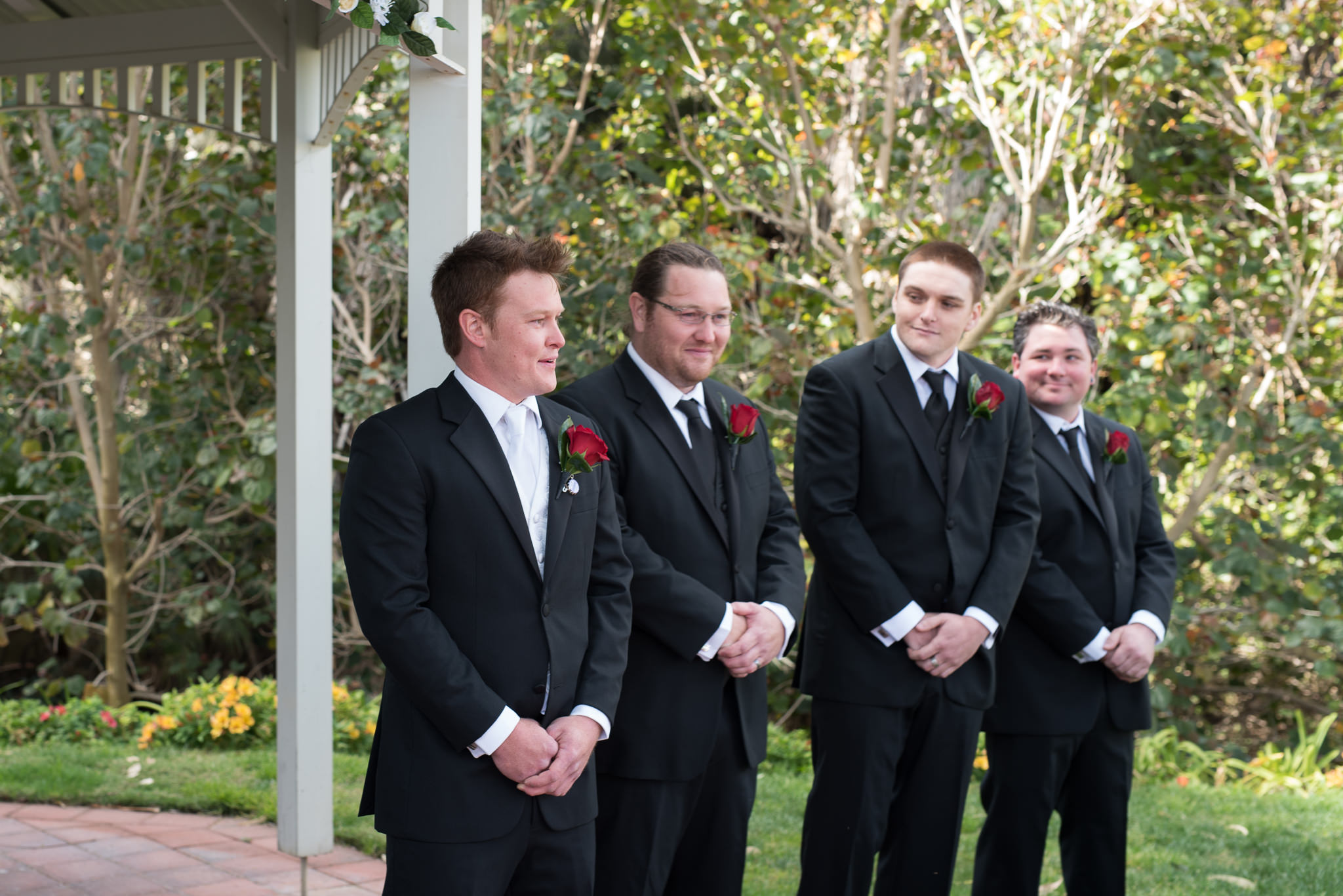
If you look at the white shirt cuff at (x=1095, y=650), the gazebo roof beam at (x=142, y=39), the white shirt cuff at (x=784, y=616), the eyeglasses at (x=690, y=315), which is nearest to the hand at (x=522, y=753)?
the white shirt cuff at (x=784, y=616)

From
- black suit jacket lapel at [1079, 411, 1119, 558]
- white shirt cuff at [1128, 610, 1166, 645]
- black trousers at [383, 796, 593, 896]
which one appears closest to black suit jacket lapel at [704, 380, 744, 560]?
black trousers at [383, 796, 593, 896]

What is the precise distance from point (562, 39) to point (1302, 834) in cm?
550

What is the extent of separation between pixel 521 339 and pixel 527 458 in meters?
0.23

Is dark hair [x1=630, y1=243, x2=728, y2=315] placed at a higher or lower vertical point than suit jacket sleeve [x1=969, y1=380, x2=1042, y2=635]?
higher

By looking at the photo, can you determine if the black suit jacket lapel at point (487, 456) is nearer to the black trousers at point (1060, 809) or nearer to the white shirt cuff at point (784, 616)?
the white shirt cuff at point (784, 616)

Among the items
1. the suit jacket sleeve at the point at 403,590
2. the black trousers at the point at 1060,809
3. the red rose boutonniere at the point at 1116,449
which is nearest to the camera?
the suit jacket sleeve at the point at 403,590

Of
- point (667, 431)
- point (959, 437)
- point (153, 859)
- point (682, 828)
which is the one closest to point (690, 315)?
point (667, 431)

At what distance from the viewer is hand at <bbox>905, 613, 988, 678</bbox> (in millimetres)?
2994

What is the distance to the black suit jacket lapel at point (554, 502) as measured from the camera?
7.47 ft

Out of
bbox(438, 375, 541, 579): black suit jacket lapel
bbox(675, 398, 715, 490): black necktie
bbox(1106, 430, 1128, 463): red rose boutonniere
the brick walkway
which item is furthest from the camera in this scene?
the brick walkway

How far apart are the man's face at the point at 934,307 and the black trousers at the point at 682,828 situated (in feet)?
3.33

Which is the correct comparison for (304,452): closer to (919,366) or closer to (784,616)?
(784,616)

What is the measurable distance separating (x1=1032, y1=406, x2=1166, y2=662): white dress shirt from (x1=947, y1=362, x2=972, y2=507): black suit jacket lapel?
45 cm

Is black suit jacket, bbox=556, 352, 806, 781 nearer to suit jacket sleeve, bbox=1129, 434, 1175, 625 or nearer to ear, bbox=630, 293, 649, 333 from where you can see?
ear, bbox=630, 293, 649, 333
